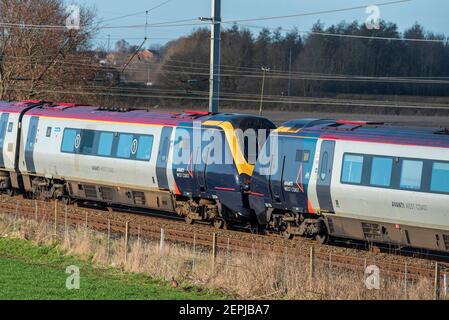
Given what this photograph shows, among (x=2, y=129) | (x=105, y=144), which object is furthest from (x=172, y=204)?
(x=2, y=129)

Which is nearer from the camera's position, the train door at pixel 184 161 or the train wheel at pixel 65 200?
the train door at pixel 184 161

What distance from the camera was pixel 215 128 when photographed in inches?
899

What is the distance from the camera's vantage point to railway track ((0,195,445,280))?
59.1ft

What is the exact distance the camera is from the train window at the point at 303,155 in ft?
68.8

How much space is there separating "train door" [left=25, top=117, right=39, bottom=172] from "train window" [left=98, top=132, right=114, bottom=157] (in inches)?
137

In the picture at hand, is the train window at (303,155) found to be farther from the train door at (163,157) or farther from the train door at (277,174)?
the train door at (163,157)

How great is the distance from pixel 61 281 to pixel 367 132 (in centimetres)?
846

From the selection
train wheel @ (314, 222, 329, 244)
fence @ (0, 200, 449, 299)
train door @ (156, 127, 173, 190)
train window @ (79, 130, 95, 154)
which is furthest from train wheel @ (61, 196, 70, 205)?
train wheel @ (314, 222, 329, 244)

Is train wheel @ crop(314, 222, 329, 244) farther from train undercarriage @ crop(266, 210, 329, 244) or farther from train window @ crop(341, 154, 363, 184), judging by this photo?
train window @ crop(341, 154, 363, 184)

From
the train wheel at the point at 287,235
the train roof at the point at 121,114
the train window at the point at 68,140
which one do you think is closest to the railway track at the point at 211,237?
the train wheel at the point at 287,235

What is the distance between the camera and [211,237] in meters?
21.5

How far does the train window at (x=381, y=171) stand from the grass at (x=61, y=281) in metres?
6.18
